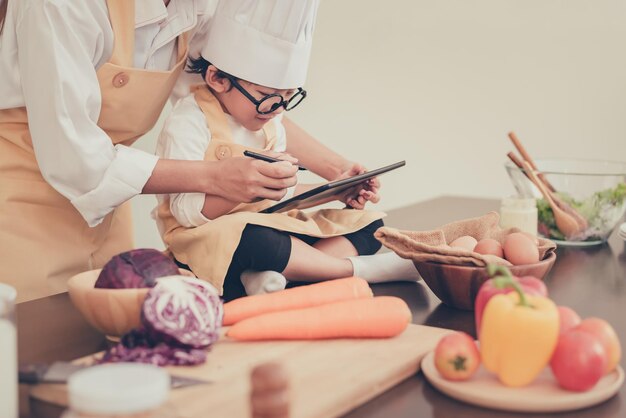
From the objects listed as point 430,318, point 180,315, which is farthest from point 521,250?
point 180,315

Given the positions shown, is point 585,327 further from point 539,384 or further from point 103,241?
point 103,241

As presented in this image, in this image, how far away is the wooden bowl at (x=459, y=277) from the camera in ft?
4.12

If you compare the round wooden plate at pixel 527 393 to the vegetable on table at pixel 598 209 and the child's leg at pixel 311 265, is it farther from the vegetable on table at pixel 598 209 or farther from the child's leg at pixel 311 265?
the vegetable on table at pixel 598 209

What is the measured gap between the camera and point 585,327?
944 millimetres

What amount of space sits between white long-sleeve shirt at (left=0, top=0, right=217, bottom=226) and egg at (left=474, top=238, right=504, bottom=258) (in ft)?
1.92

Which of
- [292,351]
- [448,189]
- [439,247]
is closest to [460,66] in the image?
[448,189]

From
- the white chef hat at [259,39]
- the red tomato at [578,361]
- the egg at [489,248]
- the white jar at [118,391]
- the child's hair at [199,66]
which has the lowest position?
the egg at [489,248]

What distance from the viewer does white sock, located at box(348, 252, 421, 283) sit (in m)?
1.48

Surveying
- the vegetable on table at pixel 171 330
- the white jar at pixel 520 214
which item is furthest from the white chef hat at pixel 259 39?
the vegetable on table at pixel 171 330

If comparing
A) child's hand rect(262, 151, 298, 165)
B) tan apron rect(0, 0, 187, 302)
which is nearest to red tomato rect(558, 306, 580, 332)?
child's hand rect(262, 151, 298, 165)

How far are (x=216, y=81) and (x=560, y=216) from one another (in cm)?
84

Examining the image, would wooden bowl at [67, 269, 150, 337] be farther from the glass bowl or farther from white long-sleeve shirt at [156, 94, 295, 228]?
the glass bowl

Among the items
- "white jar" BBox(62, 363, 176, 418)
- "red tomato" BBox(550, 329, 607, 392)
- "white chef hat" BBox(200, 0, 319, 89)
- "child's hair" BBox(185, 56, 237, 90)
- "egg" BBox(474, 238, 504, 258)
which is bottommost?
"egg" BBox(474, 238, 504, 258)

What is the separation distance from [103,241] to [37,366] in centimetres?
92
